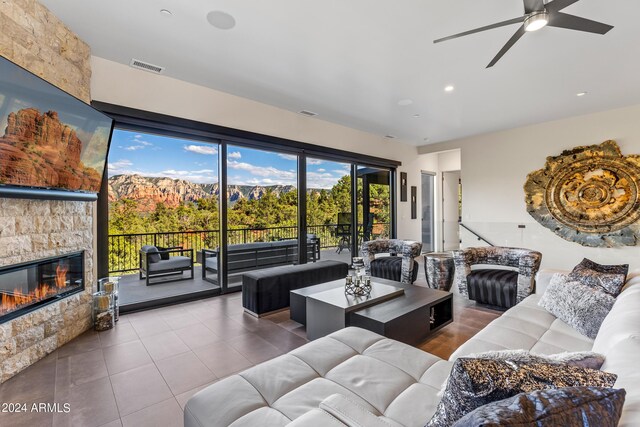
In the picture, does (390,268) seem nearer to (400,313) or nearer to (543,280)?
(543,280)

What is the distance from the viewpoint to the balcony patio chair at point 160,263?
4973 millimetres

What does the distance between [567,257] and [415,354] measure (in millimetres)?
5627

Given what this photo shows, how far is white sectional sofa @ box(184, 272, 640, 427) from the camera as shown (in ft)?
3.64

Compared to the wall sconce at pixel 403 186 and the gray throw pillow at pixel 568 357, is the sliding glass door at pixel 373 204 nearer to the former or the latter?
the wall sconce at pixel 403 186

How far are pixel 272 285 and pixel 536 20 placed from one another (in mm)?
3547

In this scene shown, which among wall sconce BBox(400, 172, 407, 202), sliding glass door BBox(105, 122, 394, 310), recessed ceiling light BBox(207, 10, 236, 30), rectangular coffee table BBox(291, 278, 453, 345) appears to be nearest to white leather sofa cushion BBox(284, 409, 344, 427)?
rectangular coffee table BBox(291, 278, 453, 345)

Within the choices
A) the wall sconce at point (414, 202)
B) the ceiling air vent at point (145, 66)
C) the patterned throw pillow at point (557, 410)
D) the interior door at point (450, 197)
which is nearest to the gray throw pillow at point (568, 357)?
the patterned throw pillow at point (557, 410)

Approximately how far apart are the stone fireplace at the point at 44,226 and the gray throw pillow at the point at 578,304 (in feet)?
14.2

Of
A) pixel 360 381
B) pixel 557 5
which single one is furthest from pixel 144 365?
pixel 557 5

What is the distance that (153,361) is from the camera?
257 cm

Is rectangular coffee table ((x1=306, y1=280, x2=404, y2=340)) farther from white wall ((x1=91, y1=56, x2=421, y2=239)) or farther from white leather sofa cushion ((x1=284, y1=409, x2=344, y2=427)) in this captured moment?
white wall ((x1=91, y1=56, x2=421, y2=239))

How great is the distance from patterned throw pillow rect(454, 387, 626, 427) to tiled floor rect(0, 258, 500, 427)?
1892 millimetres

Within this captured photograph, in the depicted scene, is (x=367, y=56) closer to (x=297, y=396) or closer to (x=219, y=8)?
(x=219, y=8)

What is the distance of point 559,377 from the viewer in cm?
92
